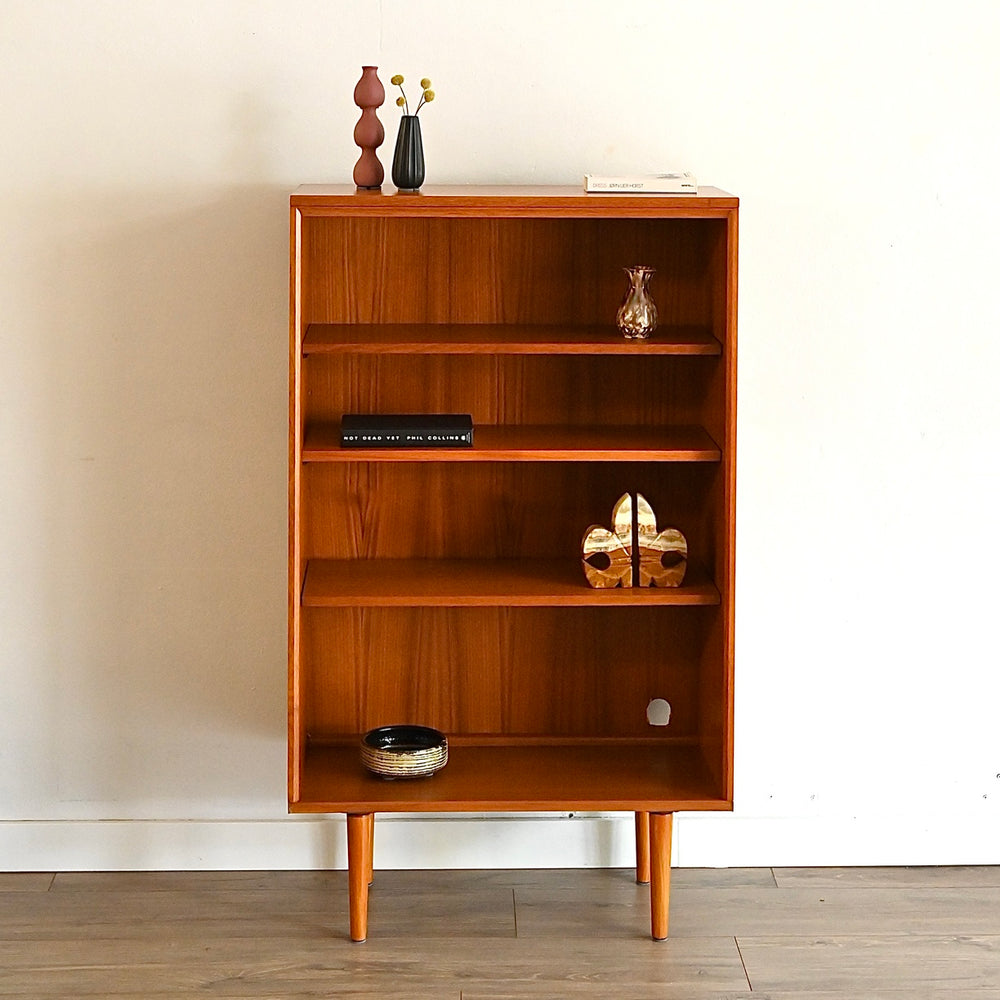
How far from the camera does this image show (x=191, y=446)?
273 cm

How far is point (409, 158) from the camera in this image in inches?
96.0

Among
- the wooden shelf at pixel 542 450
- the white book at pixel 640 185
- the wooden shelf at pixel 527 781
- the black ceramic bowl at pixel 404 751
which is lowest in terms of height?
the wooden shelf at pixel 527 781

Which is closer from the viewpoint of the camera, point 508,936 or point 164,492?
point 508,936

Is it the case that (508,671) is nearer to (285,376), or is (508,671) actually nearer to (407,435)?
(407,435)

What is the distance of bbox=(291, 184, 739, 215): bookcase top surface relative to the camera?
7.64 ft

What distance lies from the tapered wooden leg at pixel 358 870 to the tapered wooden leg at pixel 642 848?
582 millimetres

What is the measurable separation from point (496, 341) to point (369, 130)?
0.46 metres

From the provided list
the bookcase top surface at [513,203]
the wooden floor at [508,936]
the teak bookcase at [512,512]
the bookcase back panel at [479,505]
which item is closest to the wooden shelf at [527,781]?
the teak bookcase at [512,512]

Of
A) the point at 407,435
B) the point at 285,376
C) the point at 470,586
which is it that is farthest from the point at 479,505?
the point at 285,376

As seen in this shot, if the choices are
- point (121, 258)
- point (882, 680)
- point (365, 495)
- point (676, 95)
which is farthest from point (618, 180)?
point (882, 680)

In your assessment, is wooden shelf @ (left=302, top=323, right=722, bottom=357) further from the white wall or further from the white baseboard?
the white baseboard

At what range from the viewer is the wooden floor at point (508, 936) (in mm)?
2406

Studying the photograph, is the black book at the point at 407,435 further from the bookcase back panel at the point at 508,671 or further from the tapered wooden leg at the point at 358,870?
the tapered wooden leg at the point at 358,870

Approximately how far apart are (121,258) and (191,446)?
40 cm
